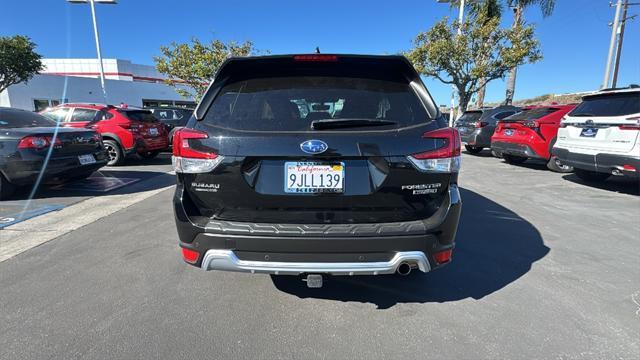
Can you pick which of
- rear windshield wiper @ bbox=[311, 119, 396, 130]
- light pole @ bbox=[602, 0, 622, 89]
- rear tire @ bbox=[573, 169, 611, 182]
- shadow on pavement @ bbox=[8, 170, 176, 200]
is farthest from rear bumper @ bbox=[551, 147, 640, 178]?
light pole @ bbox=[602, 0, 622, 89]

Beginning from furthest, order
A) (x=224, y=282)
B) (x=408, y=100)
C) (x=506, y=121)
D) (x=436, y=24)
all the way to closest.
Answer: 1. (x=436, y=24)
2. (x=506, y=121)
3. (x=224, y=282)
4. (x=408, y=100)

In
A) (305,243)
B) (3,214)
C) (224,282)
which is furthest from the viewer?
(3,214)

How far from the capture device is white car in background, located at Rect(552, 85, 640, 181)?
17.4ft

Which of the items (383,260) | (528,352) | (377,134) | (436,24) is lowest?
(528,352)

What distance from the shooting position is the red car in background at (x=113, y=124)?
28.7ft

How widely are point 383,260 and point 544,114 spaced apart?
8.44 meters

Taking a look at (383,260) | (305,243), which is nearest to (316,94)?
(305,243)

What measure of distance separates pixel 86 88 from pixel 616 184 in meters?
39.4

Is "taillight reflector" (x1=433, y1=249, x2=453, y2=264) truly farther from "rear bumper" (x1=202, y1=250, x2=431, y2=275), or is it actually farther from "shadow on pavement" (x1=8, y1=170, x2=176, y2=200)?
"shadow on pavement" (x1=8, y1=170, x2=176, y2=200)

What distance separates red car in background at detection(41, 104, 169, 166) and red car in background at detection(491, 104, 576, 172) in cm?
1002

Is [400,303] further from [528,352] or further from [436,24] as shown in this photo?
[436,24]

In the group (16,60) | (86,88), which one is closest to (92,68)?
(86,88)

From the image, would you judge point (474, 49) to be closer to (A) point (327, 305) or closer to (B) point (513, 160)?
(B) point (513, 160)

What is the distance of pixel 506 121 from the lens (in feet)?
29.1
